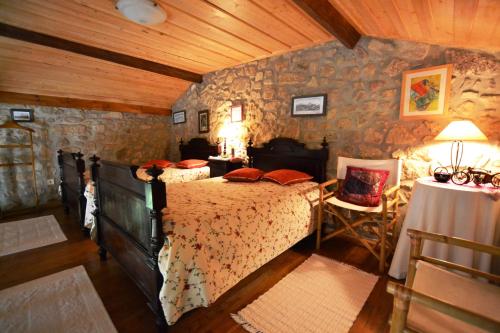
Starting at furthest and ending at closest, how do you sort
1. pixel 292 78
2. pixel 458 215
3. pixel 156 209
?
pixel 292 78, pixel 458 215, pixel 156 209

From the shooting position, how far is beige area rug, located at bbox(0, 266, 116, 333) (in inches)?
59.1

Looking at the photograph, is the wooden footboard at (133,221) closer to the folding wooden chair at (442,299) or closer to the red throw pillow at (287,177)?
the folding wooden chair at (442,299)

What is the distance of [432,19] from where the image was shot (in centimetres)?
182

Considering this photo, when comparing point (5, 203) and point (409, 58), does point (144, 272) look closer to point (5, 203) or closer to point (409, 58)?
point (409, 58)

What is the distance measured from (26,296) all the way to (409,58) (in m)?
3.99

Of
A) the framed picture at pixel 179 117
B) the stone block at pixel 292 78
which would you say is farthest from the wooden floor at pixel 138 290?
the framed picture at pixel 179 117

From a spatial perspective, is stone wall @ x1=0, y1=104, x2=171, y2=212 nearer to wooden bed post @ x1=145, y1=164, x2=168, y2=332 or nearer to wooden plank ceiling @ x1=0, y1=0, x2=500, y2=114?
wooden plank ceiling @ x1=0, y1=0, x2=500, y2=114

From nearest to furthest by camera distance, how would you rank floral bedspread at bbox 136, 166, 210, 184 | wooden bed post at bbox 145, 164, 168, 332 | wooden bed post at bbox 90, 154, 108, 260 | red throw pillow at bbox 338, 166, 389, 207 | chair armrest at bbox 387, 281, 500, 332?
chair armrest at bbox 387, 281, 500, 332 → wooden bed post at bbox 145, 164, 168, 332 → wooden bed post at bbox 90, 154, 108, 260 → red throw pillow at bbox 338, 166, 389, 207 → floral bedspread at bbox 136, 166, 210, 184

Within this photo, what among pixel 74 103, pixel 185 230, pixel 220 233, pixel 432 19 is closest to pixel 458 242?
pixel 220 233

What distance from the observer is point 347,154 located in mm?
2842

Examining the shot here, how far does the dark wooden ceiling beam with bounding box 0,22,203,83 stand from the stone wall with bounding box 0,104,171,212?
1.55 meters

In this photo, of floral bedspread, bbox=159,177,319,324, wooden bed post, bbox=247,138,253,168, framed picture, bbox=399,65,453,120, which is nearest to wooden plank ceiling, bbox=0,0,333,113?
framed picture, bbox=399,65,453,120

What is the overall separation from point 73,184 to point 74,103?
1699mm

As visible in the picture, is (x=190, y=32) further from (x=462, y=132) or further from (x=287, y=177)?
(x=462, y=132)
